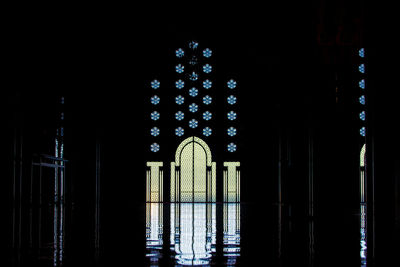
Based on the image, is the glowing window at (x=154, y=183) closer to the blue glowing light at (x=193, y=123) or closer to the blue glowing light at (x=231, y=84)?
the blue glowing light at (x=193, y=123)

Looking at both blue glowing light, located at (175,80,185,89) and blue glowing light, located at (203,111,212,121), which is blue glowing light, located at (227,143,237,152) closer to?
blue glowing light, located at (203,111,212,121)

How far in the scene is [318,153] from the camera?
11.1 m

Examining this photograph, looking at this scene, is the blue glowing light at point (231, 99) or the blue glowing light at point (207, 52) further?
the blue glowing light at point (207, 52)

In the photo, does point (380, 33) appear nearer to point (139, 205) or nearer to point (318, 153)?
point (318, 153)

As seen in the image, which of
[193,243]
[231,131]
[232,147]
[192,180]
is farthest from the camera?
[231,131]

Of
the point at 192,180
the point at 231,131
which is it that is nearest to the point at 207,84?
the point at 231,131

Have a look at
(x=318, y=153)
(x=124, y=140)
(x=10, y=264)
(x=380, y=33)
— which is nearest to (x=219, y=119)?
(x=124, y=140)

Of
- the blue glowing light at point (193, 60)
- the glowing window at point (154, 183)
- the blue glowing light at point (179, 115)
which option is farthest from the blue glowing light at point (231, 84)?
the glowing window at point (154, 183)

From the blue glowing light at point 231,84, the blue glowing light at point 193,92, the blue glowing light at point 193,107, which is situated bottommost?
the blue glowing light at point 193,107

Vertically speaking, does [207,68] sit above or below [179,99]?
above

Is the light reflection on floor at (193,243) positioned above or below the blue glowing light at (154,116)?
below

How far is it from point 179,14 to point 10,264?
524 inches

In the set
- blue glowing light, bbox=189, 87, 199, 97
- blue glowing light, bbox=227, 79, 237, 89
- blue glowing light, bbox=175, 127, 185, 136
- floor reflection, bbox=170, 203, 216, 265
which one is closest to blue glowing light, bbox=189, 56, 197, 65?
blue glowing light, bbox=189, 87, 199, 97

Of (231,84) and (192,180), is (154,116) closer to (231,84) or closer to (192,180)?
(192,180)
